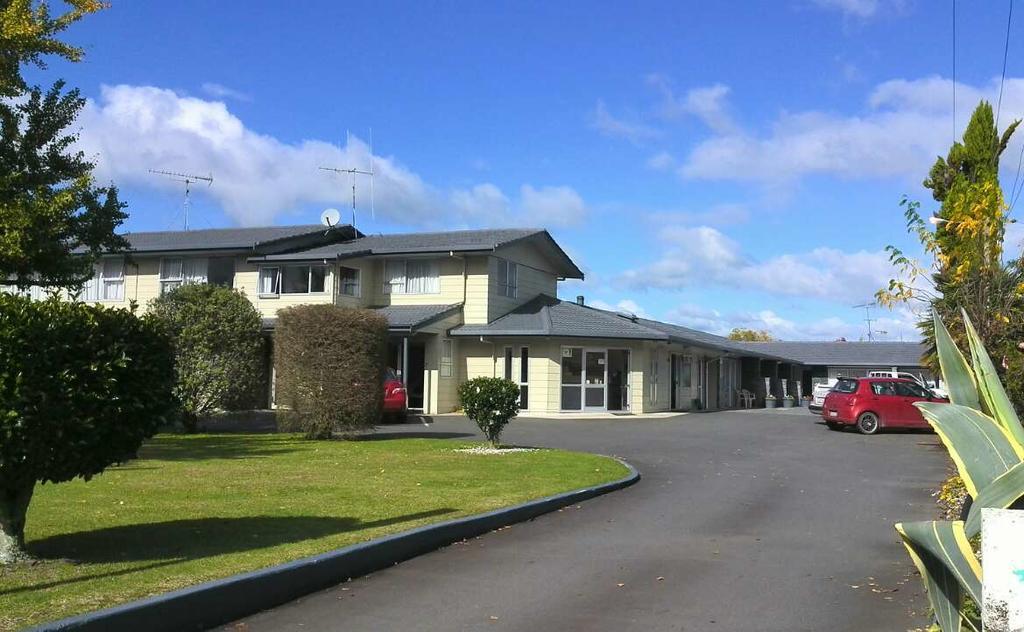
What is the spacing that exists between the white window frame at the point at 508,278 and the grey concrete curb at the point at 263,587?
24.2 meters

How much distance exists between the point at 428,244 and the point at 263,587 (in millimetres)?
27816

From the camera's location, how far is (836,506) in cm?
1256

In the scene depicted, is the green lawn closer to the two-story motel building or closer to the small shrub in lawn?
the small shrub in lawn

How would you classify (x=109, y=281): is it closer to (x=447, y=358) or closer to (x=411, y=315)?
(x=411, y=315)

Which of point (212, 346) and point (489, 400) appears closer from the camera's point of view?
point (489, 400)

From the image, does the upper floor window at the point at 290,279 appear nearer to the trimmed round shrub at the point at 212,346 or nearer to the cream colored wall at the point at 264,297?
the cream colored wall at the point at 264,297

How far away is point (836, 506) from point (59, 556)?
9.60 m

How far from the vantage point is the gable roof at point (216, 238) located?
112ft

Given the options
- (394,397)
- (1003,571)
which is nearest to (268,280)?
(394,397)

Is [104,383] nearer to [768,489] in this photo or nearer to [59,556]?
[59,556]

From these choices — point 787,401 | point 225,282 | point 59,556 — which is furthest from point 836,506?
point 787,401

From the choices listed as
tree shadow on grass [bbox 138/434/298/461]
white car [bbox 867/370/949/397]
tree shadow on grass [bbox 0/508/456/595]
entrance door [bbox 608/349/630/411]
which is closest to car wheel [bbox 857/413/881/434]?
white car [bbox 867/370/949/397]

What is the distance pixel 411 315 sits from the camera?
31.5 metres

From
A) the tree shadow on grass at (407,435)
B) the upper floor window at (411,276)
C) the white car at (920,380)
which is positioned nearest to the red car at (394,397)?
the tree shadow on grass at (407,435)
